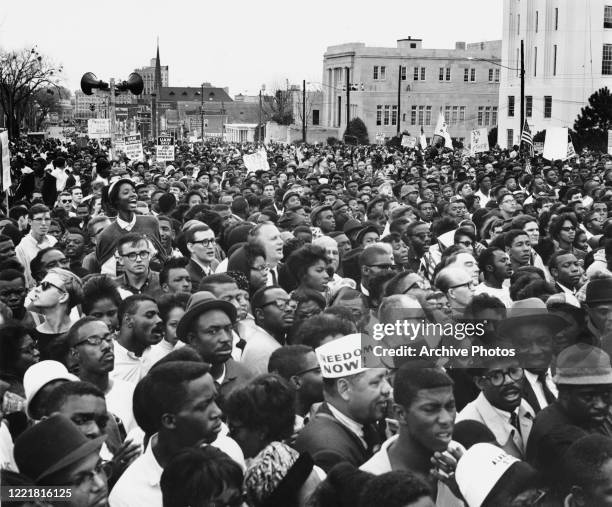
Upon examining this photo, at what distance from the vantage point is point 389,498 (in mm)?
3855

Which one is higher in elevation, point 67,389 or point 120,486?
point 67,389

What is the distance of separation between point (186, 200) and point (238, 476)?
33.0ft

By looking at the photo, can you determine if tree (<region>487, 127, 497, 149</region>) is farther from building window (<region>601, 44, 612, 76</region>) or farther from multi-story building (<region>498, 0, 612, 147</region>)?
building window (<region>601, 44, 612, 76</region>)

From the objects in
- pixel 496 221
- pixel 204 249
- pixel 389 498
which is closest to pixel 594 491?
pixel 389 498

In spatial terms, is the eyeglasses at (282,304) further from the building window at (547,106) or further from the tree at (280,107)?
the tree at (280,107)

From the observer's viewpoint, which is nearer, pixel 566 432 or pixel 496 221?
pixel 566 432

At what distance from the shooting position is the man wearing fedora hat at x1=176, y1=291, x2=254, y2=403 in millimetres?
6059

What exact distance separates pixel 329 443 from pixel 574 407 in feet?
3.69

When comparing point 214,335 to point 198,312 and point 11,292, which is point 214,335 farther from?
point 11,292

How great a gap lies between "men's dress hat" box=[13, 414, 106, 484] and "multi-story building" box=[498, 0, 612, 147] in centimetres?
6361

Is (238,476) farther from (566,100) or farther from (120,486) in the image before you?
(566,100)

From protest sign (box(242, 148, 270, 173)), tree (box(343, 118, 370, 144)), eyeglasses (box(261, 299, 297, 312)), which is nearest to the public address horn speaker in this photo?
protest sign (box(242, 148, 270, 173))

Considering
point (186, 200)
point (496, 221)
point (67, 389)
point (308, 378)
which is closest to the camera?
point (67, 389)

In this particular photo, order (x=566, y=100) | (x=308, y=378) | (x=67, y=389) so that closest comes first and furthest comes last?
(x=67, y=389) < (x=308, y=378) < (x=566, y=100)
